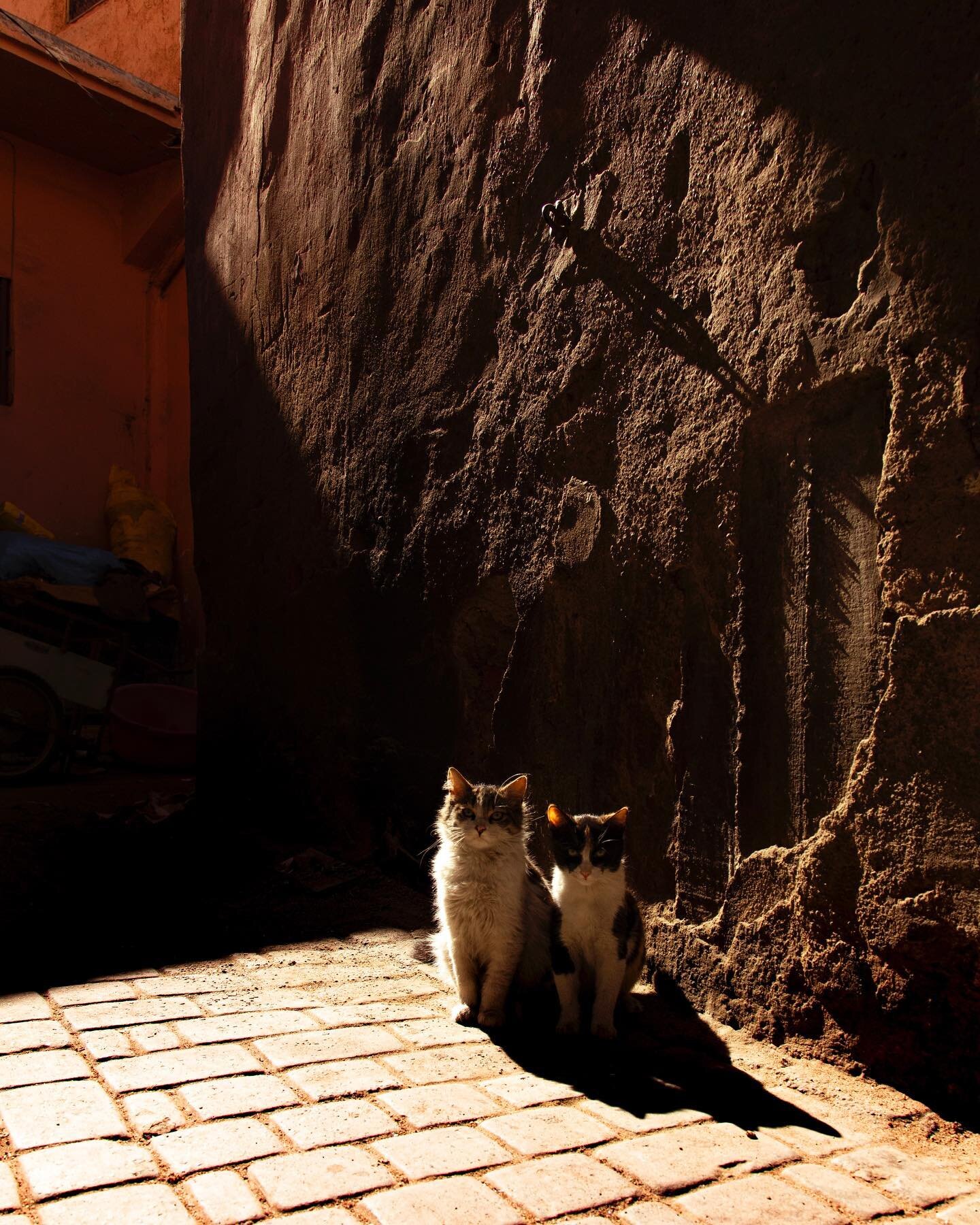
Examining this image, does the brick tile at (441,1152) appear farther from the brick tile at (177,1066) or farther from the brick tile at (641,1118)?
the brick tile at (177,1066)

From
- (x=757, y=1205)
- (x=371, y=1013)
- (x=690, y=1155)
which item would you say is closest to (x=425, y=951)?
(x=371, y=1013)

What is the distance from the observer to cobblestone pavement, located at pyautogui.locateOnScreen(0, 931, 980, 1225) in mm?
2215

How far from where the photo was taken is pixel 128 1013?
11.1 ft

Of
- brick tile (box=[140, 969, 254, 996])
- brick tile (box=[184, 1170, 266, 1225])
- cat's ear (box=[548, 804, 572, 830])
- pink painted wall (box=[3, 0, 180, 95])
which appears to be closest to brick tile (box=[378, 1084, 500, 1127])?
brick tile (box=[184, 1170, 266, 1225])

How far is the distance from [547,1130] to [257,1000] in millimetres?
1401

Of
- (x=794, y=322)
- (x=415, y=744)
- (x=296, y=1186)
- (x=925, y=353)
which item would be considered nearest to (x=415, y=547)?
(x=415, y=744)

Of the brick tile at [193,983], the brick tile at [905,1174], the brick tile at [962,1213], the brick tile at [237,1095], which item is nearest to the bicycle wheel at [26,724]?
the brick tile at [193,983]

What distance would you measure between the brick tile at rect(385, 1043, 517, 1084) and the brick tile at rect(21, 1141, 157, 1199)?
804 mm

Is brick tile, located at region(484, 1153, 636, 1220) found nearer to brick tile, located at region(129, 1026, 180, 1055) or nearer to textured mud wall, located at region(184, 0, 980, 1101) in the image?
textured mud wall, located at region(184, 0, 980, 1101)

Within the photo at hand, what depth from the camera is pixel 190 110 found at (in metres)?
7.57

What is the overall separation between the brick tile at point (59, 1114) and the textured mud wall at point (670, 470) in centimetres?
184

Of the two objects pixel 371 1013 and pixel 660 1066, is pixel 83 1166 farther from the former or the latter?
pixel 660 1066

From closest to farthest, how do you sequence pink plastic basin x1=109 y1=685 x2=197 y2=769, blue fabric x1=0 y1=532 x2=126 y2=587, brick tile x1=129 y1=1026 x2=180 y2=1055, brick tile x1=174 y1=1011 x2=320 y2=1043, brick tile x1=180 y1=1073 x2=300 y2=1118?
brick tile x1=180 y1=1073 x2=300 y2=1118 < brick tile x1=129 y1=1026 x2=180 y2=1055 < brick tile x1=174 y1=1011 x2=320 y2=1043 < pink plastic basin x1=109 y1=685 x2=197 y2=769 < blue fabric x1=0 y1=532 x2=126 y2=587

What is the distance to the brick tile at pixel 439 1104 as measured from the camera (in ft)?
8.65
